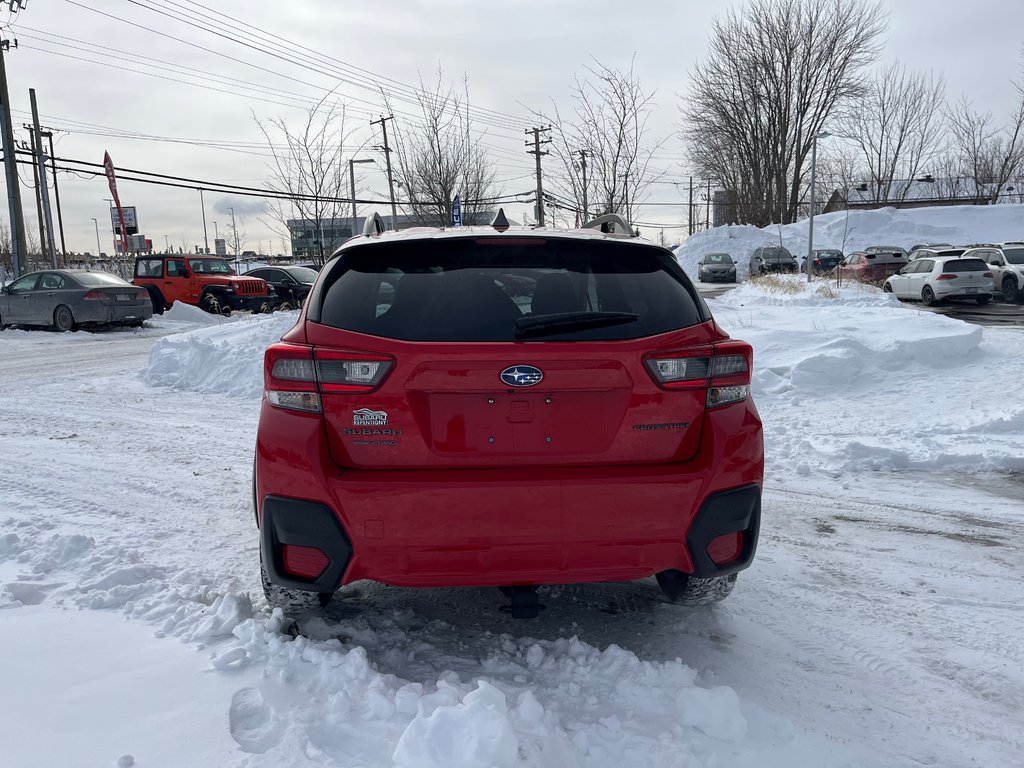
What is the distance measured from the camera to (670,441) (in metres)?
2.68

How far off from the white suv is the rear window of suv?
23790 mm

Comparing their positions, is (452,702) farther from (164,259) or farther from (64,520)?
(164,259)

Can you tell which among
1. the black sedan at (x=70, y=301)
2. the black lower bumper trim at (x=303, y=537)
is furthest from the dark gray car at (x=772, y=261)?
the black lower bumper trim at (x=303, y=537)

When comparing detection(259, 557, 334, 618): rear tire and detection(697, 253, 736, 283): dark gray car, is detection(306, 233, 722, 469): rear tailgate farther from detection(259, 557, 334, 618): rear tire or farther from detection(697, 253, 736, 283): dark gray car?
detection(697, 253, 736, 283): dark gray car

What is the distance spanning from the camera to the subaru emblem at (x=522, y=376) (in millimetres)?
2535

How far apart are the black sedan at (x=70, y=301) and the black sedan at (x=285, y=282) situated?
4.86 m

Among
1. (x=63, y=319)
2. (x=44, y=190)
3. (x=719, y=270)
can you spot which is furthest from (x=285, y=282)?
(x=719, y=270)

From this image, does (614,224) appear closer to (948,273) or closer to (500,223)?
(500,223)

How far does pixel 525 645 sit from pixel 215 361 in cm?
852

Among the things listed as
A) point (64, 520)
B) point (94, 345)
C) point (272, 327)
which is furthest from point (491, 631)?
point (94, 345)

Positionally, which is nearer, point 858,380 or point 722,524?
point 722,524

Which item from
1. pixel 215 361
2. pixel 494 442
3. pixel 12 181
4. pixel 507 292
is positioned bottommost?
pixel 215 361

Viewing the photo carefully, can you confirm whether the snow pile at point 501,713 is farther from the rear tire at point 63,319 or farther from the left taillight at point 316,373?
the rear tire at point 63,319

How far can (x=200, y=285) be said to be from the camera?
21984 millimetres
